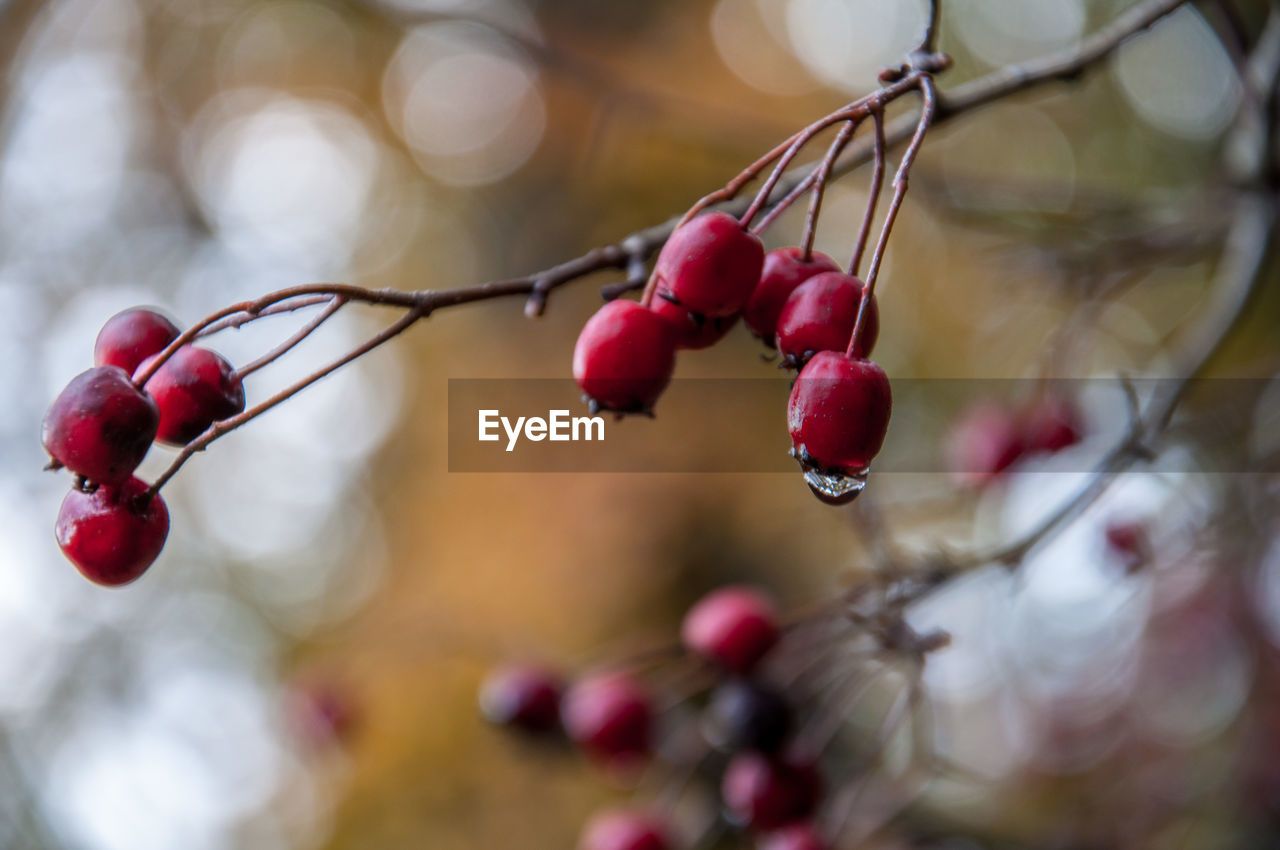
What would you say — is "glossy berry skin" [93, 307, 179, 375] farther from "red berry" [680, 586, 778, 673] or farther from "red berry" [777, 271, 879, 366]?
"red berry" [680, 586, 778, 673]

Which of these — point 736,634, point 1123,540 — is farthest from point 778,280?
point 1123,540

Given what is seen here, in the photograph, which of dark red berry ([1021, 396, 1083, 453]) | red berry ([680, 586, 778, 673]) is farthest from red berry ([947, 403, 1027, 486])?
red berry ([680, 586, 778, 673])

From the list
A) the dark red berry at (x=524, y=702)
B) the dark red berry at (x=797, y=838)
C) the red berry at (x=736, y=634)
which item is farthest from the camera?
the dark red berry at (x=524, y=702)

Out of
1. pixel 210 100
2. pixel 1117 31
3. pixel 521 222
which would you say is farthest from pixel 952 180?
pixel 210 100

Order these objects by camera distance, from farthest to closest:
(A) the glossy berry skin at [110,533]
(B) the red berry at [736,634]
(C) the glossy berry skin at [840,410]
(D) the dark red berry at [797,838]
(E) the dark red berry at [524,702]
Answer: (E) the dark red berry at [524,702]
(B) the red berry at [736,634]
(D) the dark red berry at [797,838]
(A) the glossy berry skin at [110,533]
(C) the glossy berry skin at [840,410]

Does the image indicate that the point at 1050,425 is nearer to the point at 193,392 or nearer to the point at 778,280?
the point at 778,280

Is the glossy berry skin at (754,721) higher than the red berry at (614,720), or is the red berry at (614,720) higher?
the glossy berry skin at (754,721)

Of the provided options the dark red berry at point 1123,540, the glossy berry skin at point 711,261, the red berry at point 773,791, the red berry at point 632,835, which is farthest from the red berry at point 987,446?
the glossy berry skin at point 711,261

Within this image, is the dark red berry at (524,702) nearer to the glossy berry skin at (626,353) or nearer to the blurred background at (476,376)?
the blurred background at (476,376)
